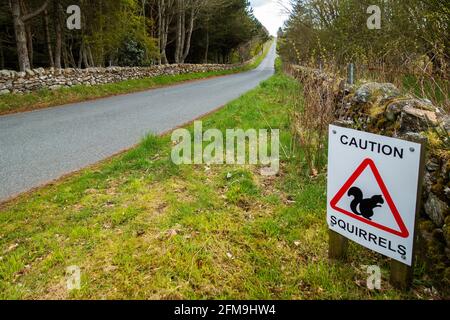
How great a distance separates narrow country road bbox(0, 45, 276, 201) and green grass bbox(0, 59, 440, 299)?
0.82m

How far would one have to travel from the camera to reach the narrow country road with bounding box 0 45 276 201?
18.3 feet

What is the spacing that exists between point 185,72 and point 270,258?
83.0 feet

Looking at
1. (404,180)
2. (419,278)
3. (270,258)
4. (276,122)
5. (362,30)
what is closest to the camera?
(404,180)

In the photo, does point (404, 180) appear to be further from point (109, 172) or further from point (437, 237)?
point (109, 172)

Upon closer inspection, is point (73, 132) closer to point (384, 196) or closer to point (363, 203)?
point (363, 203)

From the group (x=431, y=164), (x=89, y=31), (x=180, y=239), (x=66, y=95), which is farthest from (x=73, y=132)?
(x=89, y=31)

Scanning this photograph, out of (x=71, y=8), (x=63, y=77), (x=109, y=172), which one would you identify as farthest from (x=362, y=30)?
(x=71, y=8)

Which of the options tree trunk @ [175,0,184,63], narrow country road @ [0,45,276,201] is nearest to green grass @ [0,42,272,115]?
narrow country road @ [0,45,276,201]

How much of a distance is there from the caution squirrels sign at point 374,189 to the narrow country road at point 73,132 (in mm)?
4502

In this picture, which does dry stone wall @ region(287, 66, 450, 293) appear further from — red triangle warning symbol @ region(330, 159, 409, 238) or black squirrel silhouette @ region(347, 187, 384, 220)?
black squirrel silhouette @ region(347, 187, 384, 220)

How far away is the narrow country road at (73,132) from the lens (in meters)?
5.57

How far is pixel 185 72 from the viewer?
26.8 metres

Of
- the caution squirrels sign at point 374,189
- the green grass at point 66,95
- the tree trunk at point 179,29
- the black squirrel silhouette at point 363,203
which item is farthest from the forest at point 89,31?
the black squirrel silhouette at point 363,203

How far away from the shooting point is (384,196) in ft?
8.15
